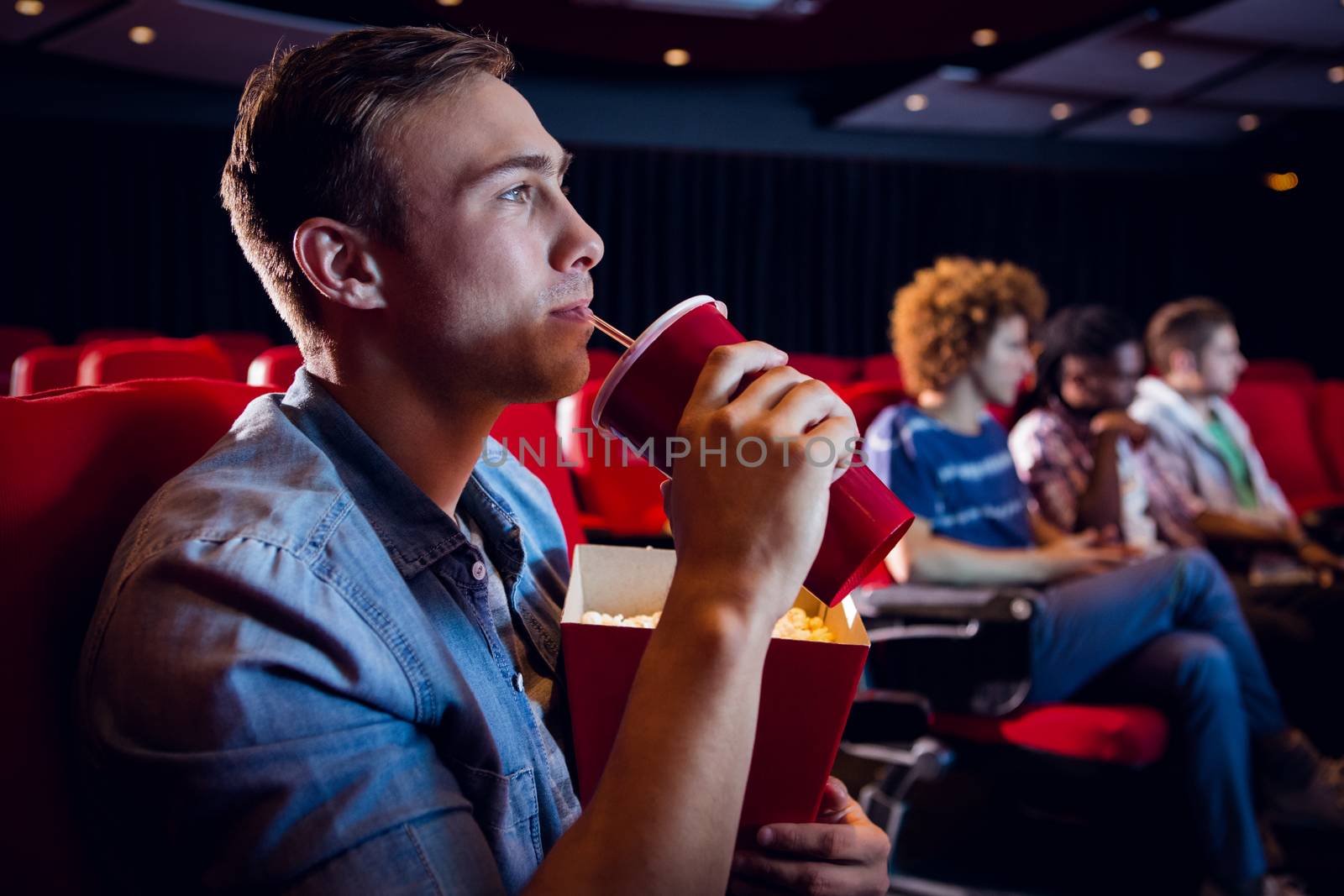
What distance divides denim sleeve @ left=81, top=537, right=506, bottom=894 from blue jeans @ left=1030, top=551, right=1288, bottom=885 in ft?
4.68

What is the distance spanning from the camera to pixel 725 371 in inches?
25.6

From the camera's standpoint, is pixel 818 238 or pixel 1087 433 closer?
pixel 1087 433

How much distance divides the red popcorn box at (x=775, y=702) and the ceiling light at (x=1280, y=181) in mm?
9298

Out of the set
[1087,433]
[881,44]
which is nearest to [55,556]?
[1087,433]

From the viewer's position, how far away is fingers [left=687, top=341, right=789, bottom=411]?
2.13ft

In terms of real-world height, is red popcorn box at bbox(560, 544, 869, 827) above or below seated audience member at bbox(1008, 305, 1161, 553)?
below

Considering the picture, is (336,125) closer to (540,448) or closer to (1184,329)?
(540,448)

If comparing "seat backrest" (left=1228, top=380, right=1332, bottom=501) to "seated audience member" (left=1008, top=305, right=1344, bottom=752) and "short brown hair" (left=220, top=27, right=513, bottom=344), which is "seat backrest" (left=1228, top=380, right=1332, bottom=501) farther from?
"short brown hair" (left=220, top=27, right=513, bottom=344)

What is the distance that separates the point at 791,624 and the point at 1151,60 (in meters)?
6.40

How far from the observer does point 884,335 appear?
8344 mm

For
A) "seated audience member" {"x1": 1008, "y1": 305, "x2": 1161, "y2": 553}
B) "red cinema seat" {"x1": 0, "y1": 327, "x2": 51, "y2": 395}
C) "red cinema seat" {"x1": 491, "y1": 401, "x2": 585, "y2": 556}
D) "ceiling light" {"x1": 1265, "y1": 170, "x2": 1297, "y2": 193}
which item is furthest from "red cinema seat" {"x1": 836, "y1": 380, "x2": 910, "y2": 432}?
"ceiling light" {"x1": 1265, "y1": 170, "x2": 1297, "y2": 193}

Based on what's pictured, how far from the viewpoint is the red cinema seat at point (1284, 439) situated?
381 centimetres

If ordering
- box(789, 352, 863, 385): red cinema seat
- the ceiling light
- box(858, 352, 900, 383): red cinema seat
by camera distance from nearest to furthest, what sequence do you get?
box(789, 352, 863, 385): red cinema seat, box(858, 352, 900, 383): red cinema seat, the ceiling light

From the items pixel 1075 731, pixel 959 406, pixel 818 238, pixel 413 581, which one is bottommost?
pixel 1075 731
